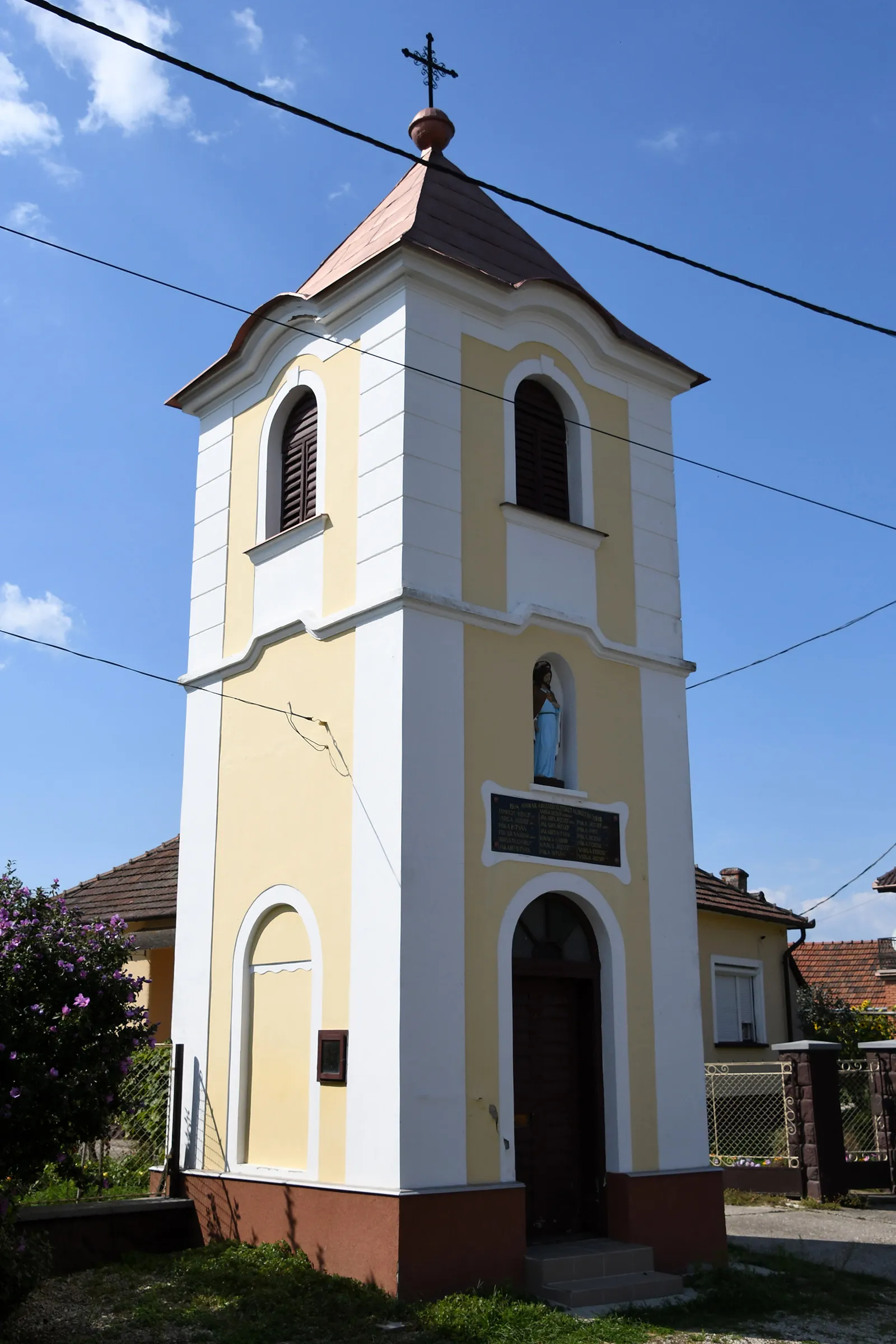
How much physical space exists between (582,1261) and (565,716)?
4.77 meters

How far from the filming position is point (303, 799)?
1196cm

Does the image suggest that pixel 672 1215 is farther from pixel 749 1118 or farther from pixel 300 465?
pixel 749 1118

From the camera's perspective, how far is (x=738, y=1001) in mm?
22344

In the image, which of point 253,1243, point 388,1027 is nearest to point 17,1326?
point 253,1243

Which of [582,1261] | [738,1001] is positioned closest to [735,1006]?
[738,1001]

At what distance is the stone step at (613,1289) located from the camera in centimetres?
1009

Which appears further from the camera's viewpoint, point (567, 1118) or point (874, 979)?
point (874, 979)

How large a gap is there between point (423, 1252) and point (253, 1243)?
2.05 m

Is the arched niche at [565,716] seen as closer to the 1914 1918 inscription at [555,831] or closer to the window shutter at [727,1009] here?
the 1914 1918 inscription at [555,831]

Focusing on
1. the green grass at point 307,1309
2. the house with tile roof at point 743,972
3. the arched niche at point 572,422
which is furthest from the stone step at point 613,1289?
the house with tile roof at point 743,972

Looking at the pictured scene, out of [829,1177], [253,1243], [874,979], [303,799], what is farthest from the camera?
[874,979]

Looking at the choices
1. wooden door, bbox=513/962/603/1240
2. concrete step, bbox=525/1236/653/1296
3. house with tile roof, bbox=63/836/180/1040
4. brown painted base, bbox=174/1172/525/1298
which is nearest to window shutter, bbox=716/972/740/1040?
house with tile roof, bbox=63/836/180/1040

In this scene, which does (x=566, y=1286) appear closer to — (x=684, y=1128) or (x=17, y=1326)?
(x=684, y=1128)

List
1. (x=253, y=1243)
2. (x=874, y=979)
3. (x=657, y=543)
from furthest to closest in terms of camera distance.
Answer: (x=874, y=979)
(x=657, y=543)
(x=253, y=1243)
